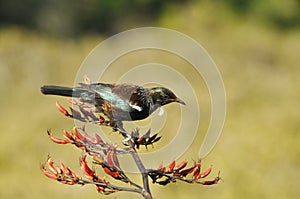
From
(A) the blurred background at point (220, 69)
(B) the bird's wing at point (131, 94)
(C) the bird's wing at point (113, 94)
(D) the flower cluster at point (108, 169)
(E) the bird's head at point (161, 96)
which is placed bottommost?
(D) the flower cluster at point (108, 169)

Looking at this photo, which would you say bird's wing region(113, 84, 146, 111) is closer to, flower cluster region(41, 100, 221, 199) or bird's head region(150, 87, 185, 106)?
bird's head region(150, 87, 185, 106)

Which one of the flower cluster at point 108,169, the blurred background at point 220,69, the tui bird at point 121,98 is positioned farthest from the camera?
the blurred background at point 220,69

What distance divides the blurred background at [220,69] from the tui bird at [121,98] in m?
4.50

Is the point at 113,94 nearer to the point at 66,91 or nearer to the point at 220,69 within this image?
the point at 66,91

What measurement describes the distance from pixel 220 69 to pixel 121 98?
11.5 m

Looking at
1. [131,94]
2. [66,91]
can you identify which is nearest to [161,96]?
[131,94]

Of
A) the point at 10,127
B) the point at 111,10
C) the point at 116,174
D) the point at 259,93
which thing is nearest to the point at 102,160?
the point at 116,174

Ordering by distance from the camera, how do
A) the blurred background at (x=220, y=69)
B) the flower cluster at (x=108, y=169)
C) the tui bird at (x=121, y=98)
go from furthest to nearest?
the blurred background at (x=220, y=69)
the tui bird at (x=121, y=98)
the flower cluster at (x=108, y=169)

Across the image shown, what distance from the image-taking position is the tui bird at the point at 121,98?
2084 millimetres

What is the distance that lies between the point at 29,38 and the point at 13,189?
867 cm

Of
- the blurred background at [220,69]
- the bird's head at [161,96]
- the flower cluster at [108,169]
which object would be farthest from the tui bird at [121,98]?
the blurred background at [220,69]

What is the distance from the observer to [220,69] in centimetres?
1357

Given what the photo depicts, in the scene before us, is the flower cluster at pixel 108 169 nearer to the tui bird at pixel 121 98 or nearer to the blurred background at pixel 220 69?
the tui bird at pixel 121 98

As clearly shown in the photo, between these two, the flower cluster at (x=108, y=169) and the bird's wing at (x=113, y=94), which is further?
the bird's wing at (x=113, y=94)
